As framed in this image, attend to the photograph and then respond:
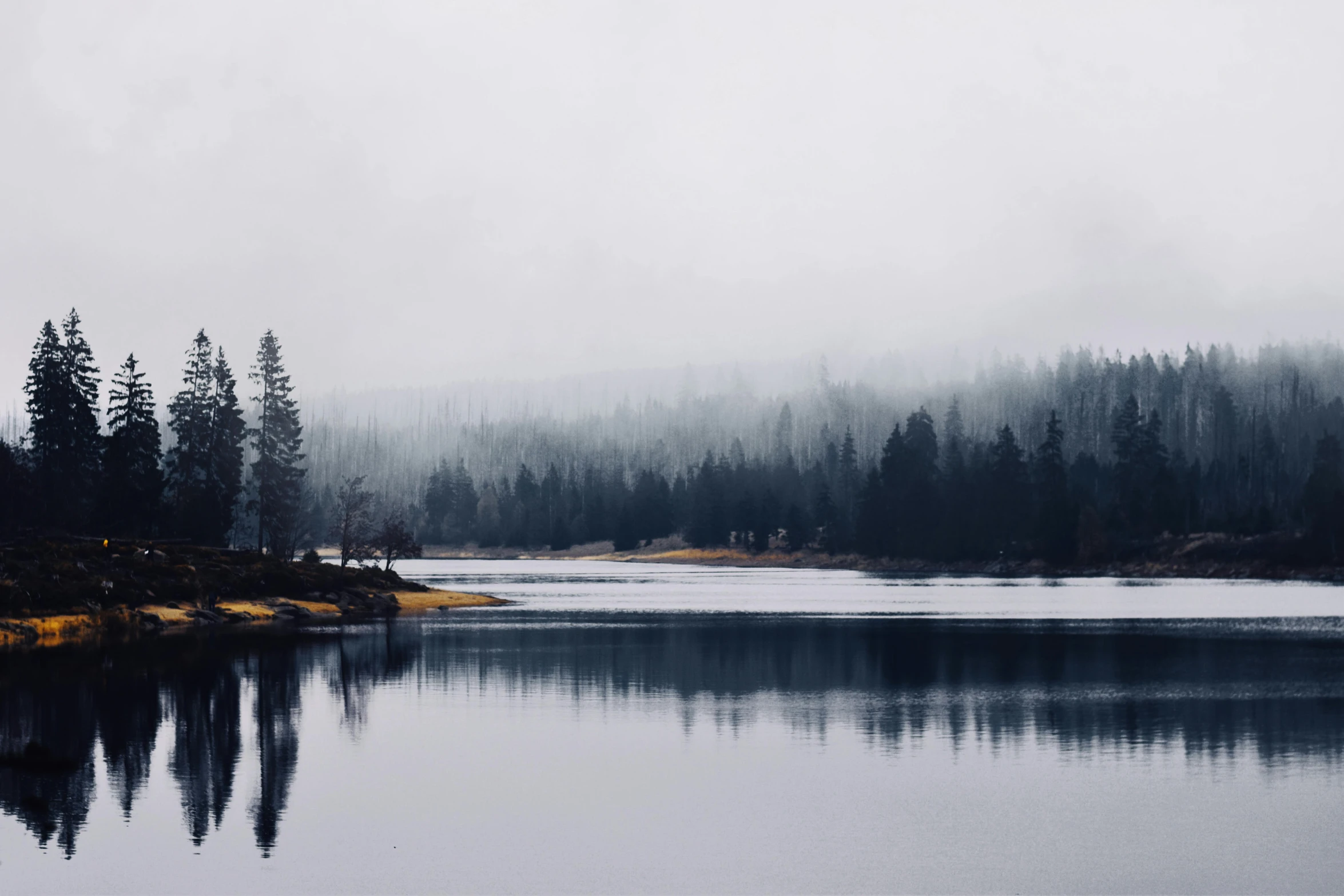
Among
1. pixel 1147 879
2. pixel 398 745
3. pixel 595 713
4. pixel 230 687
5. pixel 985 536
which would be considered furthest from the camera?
pixel 985 536

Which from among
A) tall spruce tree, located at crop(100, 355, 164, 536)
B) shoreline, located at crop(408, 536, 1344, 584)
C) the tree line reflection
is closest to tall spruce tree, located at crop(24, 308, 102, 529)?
tall spruce tree, located at crop(100, 355, 164, 536)

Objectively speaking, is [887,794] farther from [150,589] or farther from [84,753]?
[150,589]

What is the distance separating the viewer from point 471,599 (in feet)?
322

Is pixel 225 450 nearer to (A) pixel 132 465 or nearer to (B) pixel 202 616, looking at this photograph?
(A) pixel 132 465

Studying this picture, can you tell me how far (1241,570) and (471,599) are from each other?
8363 centimetres

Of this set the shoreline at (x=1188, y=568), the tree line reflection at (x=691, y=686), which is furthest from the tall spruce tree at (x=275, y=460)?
the shoreline at (x=1188, y=568)

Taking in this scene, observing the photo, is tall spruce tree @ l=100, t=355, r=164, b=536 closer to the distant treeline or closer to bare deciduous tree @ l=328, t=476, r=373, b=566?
bare deciduous tree @ l=328, t=476, r=373, b=566

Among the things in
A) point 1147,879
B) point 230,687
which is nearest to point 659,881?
point 1147,879

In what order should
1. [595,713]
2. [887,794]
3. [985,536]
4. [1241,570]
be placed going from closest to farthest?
1. [887,794]
2. [595,713]
3. [1241,570]
4. [985,536]

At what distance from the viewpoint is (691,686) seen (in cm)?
4669

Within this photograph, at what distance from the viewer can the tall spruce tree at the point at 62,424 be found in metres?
102

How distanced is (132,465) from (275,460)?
1820cm

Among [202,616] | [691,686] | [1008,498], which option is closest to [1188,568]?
[1008,498]

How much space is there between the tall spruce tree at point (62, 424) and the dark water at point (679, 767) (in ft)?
157
